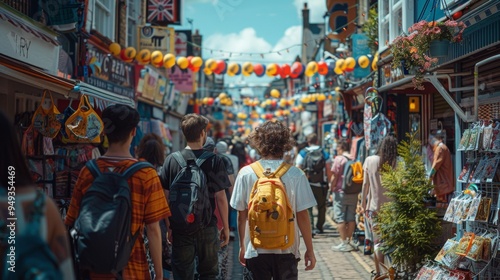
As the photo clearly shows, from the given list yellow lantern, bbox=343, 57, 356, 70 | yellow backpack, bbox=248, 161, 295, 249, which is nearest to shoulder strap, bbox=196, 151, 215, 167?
yellow backpack, bbox=248, 161, 295, 249

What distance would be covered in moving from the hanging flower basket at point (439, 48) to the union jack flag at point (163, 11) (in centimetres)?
1098

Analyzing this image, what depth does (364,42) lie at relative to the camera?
15844 millimetres

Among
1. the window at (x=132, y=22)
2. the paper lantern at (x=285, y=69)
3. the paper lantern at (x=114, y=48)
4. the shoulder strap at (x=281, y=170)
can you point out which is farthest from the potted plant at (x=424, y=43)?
the window at (x=132, y=22)

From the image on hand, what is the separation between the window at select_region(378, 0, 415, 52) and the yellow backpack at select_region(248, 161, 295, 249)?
573 cm

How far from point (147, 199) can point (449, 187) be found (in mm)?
7156

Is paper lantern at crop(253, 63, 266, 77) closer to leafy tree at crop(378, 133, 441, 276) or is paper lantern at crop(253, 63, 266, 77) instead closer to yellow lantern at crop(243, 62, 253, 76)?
yellow lantern at crop(243, 62, 253, 76)

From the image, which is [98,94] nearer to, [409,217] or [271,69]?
[409,217]

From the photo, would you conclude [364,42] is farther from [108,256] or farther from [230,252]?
[108,256]

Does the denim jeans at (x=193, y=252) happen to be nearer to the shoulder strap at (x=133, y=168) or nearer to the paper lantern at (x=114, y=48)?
the shoulder strap at (x=133, y=168)

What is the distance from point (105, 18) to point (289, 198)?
11.7 metres

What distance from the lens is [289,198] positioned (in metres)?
4.97

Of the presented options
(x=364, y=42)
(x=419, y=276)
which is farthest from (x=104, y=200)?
(x=364, y=42)

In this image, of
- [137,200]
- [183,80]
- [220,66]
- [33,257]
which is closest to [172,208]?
[137,200]

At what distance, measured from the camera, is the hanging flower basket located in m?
7.84
